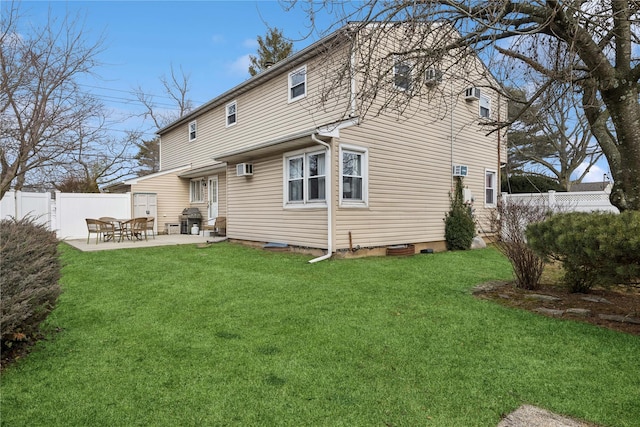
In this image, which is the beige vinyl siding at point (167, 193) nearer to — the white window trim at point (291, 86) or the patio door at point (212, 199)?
the patio door at point (212, 199)

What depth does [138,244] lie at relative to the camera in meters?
11.4

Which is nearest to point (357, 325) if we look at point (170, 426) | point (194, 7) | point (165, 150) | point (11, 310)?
point (170, 426)

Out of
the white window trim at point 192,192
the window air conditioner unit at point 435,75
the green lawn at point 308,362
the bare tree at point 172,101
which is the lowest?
the green lawn at point 308,362

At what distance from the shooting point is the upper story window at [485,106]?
12.9 m

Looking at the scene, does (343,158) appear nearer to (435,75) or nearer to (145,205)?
(435,75)

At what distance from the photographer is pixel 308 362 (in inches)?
123

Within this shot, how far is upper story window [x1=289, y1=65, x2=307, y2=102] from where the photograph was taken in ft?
33.6

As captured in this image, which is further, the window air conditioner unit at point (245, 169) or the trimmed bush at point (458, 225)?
the trimmed bush at point (458, 225)

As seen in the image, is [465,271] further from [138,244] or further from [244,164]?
[138,244]

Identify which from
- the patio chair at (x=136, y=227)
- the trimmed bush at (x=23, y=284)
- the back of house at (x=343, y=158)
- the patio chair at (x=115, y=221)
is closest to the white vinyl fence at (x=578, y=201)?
the back of house at (x=343, y=158)

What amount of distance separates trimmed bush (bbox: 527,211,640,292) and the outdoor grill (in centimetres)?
1360

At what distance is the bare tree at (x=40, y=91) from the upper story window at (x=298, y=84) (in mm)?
4941

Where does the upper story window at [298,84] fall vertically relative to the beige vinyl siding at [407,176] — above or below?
above

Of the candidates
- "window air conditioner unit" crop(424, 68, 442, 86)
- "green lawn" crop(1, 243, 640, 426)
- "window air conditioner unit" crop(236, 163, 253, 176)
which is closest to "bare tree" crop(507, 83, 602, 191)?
"window air conditioner unit" crop(236, 163, 253, 176)
